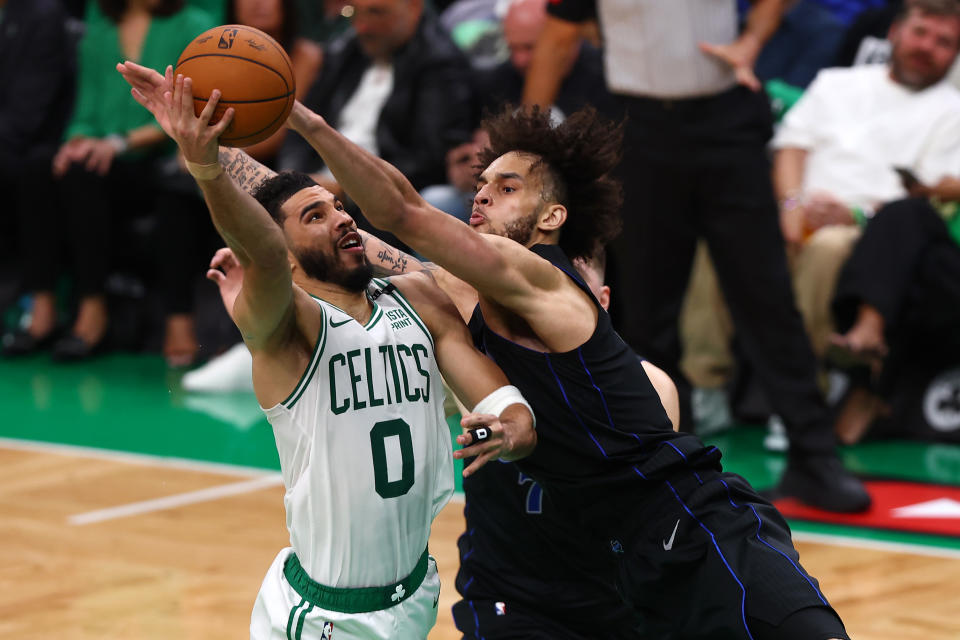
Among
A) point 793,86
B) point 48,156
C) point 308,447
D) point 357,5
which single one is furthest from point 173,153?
point 308,447

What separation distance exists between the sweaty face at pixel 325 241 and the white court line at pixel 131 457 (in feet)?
9.76

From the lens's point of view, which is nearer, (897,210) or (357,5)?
(897,210)

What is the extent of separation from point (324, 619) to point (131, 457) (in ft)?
11.5

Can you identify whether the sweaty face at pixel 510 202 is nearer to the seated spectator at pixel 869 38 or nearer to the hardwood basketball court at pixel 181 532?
the hardwood basketball court at pixel 181 532

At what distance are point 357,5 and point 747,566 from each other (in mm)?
4671

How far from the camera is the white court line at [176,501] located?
546 cm

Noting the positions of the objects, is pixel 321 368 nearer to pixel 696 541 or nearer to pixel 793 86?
pixel 696 541

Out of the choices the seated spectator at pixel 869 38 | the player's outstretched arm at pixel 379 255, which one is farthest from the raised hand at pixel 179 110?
the seated spectator at pixel 869 38

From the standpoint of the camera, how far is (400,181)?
3.05 m

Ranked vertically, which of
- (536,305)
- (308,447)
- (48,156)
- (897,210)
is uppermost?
(536,305)

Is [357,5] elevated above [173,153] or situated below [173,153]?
above

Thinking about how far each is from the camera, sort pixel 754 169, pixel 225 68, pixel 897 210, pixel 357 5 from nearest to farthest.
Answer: pixel 225 68 → pixel 754 169 → pixel 897 210 → pixel 357 5

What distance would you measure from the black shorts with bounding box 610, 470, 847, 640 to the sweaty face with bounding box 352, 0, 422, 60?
4.33 metres

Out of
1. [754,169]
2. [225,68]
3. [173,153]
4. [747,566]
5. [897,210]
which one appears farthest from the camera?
[173,153]
